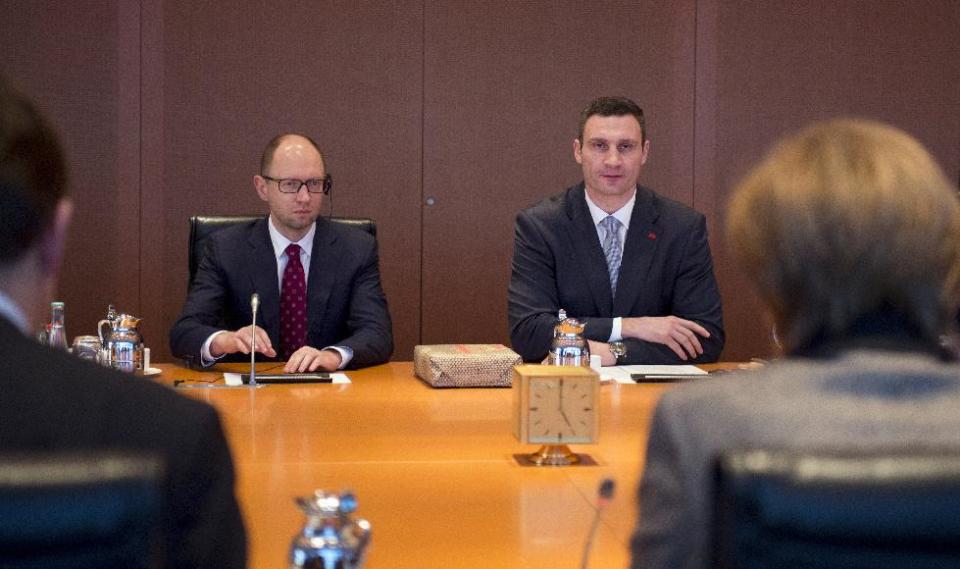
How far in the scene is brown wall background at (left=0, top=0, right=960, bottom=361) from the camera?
6102 mm

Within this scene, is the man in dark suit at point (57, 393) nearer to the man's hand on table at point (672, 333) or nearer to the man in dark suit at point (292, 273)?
the man's hand on table at point (672, 333)

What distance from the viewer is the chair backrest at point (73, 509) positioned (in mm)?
1081

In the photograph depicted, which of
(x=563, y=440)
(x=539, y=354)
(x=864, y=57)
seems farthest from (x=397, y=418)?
(x=864, y=57)

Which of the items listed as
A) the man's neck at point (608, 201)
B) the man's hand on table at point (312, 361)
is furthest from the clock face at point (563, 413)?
the man's neck at point (608, 201)

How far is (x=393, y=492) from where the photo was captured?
2285 millimetres

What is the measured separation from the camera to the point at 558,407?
247cm

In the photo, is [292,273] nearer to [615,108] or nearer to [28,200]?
[615,108]

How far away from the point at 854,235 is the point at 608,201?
3371 millimetres

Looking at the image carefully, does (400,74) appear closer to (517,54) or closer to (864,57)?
(517,54)

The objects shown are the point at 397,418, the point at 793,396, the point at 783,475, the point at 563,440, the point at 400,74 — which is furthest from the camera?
the point at 400,74

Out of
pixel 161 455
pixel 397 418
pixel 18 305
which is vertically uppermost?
pixel 18 305

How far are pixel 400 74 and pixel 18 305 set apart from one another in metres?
5.18

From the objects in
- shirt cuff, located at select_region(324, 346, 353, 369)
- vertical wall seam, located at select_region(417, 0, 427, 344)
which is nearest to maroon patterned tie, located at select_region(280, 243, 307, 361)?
shirt cuff, located at select_region(324, 346, 353, 369)

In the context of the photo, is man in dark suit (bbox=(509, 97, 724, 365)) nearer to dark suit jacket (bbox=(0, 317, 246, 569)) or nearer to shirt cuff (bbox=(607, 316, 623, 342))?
shirt cuff (bbox=(607, 316, 623, 342))
